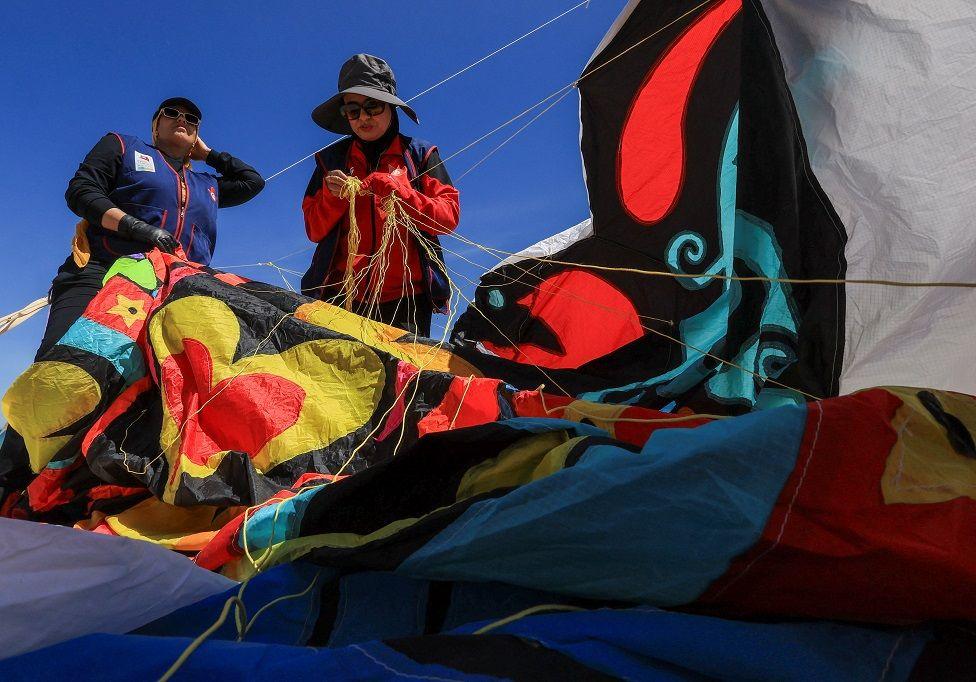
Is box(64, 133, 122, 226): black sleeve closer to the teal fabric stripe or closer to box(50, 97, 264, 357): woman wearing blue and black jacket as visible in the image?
box(50, 97, 264, 357): woman wearing blue and black jacket

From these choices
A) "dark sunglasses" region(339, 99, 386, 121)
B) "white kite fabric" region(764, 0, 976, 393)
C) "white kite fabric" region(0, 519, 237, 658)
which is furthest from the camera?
"dark sunglasses" region(339, 99, 386, 121)

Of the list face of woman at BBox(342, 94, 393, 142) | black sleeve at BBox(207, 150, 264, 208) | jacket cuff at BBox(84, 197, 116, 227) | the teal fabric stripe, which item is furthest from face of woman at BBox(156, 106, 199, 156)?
the teal fabric stripe

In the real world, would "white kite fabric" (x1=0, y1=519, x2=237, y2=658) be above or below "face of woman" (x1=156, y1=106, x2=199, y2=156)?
below

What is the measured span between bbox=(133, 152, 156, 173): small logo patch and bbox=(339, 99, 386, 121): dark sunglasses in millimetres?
687

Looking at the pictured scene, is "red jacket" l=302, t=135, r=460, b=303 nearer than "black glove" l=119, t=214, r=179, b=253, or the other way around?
"black glove" l=119, t=214, r=179, b=253

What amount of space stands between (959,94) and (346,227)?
5.88 ft

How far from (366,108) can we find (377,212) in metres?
0.36

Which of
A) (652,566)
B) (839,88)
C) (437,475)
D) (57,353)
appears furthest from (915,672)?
(57,353)

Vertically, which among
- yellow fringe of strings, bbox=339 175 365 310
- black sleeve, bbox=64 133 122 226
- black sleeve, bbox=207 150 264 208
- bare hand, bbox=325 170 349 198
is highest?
black sleeve, bbox=207 150 264 208

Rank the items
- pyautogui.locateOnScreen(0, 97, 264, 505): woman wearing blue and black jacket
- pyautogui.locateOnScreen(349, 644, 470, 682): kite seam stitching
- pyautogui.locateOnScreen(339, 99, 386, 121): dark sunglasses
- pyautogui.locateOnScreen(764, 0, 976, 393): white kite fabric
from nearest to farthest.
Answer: pyautogui.locateOnScreen(349, 644, 470, 682): kite seam stitching, pyautogui.locateOnScreen(764, 0, 976, 393): white kite fabric, pyautogui.locateOnScreen(0, 97, 264, 505): woman wearing blue and black jacket, pyautogui.locateOnScreen(339, 99, 386, 121): dark sunglasses

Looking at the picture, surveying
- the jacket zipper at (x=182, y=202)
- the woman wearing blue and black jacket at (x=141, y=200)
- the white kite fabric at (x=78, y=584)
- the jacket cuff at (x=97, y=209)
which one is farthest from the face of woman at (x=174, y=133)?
the white kite fabric at (x=78, y=584)

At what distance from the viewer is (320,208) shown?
245cm

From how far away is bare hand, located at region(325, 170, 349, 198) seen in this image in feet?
7.58

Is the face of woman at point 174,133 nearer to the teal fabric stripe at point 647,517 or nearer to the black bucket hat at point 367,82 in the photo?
the black bucket hat at point 367,82
